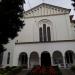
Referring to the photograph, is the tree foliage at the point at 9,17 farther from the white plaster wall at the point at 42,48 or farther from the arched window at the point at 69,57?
the arched window at the point at 69,57

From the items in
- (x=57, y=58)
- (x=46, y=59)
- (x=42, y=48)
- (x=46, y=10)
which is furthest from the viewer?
(x=46, y=10)

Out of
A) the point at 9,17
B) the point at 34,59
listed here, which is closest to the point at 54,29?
the point at 34,59

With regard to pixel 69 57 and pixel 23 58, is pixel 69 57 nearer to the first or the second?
pixel 69 57

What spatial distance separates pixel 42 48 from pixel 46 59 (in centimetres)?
253

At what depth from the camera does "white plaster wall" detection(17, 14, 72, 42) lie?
79.3ft

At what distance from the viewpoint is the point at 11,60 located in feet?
79.1

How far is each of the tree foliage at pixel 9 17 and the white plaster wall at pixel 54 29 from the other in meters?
12.1

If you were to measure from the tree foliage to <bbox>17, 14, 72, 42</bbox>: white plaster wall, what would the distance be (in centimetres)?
1208

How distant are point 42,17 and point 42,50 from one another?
23.9ft

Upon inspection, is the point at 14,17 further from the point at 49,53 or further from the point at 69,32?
the point at 69,32

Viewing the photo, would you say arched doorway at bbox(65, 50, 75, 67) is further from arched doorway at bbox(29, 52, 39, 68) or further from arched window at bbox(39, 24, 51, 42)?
arched doorway at bbox(29, 52, 39, 68)

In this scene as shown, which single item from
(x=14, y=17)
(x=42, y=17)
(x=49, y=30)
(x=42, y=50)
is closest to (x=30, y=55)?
(x=42, y=50)

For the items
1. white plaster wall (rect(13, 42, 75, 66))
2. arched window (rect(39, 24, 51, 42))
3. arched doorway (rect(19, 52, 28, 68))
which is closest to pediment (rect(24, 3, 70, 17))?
arched window (rect(39, 24, 51, 42))

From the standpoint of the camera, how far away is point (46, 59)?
23469 millimetres
